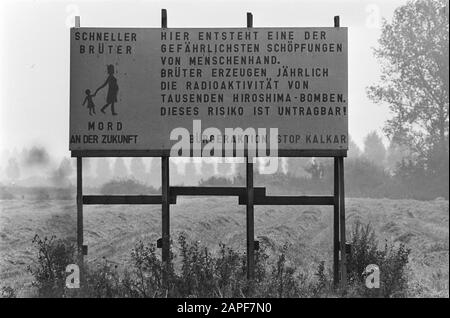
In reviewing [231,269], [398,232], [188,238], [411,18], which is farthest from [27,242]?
[411,18]

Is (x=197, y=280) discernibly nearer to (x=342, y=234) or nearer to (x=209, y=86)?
(x=342, y=234)

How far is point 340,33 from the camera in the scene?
10.8 meters

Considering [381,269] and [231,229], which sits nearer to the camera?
[381,269]

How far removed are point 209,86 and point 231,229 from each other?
9388 millimetres

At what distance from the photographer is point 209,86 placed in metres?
10.8

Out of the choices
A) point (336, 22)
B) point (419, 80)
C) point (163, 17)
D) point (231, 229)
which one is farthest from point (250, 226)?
point (419, 80)

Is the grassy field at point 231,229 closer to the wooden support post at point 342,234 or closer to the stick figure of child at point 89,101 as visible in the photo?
the wooden support post at point 342,234

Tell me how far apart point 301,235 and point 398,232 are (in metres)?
2.96

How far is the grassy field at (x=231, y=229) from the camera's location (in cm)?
1390

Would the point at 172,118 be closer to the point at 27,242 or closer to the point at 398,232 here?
the point at 27,242

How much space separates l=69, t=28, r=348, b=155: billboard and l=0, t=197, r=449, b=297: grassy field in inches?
99.0

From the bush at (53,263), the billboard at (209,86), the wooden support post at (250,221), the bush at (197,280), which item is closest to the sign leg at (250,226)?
the wooden support post at (250,221)

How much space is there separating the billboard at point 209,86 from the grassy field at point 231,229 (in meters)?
2.52

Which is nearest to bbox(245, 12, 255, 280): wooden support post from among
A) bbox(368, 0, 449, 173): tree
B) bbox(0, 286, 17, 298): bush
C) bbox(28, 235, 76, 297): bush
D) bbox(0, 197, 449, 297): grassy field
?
bbox(0, 197, 449, 297): grassy field
